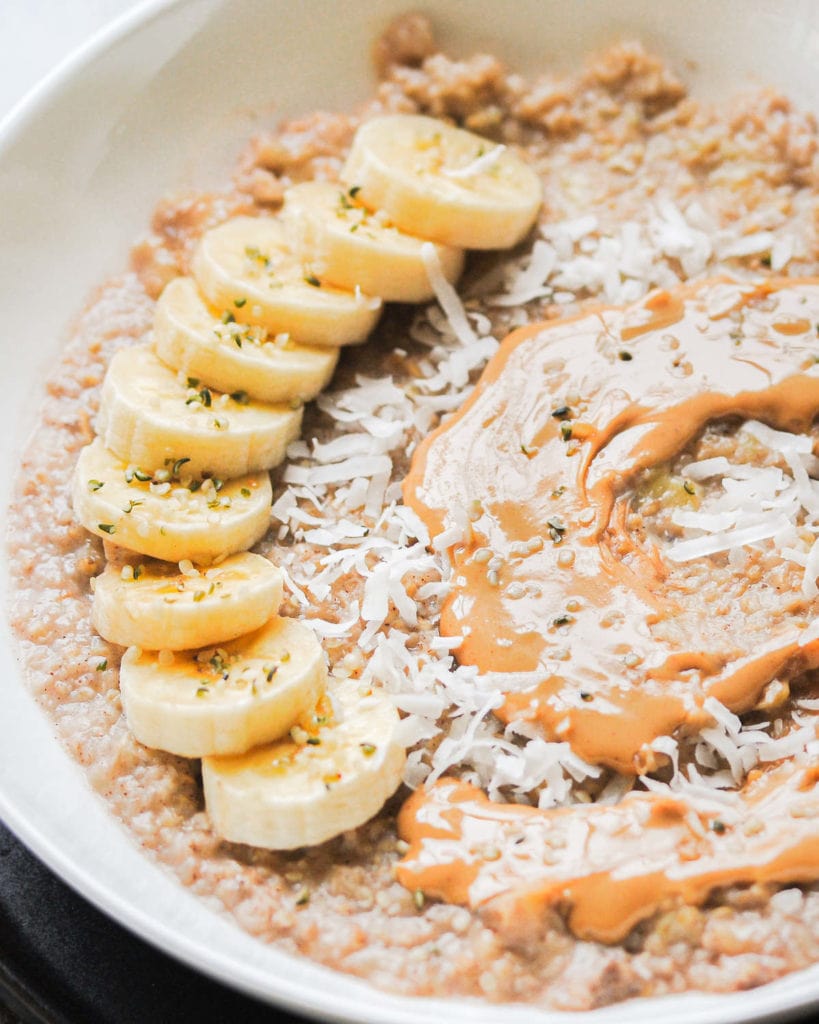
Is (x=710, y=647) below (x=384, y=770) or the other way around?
below

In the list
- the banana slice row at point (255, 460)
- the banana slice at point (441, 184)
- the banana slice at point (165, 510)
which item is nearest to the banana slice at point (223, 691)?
the banana slice row at point (255, 460)

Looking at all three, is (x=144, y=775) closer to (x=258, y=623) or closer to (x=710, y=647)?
(x=258, y=623)

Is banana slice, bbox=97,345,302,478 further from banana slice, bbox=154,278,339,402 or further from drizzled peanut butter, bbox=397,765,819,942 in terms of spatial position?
drizzled peanut butter, bbox=397,765,819,942

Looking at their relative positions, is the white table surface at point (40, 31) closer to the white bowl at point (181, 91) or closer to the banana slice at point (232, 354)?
the white bowl at point (181, 91)

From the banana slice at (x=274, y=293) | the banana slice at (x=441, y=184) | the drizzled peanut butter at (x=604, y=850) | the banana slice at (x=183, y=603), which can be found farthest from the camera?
the banana slice at (x=441, y=184)

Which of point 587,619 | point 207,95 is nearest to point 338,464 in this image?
point 587,619

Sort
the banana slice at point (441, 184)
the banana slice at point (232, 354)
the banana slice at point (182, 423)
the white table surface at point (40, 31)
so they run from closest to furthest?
the banana slice at point (182, 423)
the banana slice at point (232, 354)
the banana slice at point (441, 184)
the white table surface at point (40, 31)

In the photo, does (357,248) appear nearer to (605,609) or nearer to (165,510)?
(165,510)
